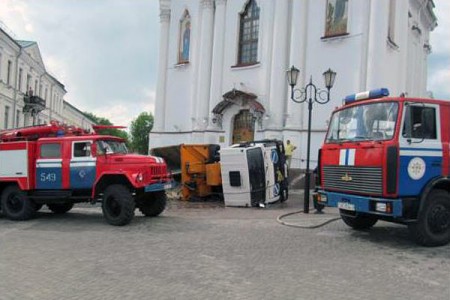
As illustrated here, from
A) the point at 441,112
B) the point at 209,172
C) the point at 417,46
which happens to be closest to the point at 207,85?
the point at 209,172

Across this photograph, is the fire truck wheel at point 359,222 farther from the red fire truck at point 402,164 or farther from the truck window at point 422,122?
the truck window at point 422,122

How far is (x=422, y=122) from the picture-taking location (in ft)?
32.4

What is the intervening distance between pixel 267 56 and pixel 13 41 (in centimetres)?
2772

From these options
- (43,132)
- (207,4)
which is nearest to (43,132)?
(43,132)

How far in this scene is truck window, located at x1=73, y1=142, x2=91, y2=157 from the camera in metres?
13.7

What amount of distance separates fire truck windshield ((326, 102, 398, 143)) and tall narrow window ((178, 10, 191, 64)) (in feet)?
79.5

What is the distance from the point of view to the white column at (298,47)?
2798cm

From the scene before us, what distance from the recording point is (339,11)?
27578mm

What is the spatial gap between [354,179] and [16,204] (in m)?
9.22

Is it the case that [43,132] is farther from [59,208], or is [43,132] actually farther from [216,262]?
[216,262]

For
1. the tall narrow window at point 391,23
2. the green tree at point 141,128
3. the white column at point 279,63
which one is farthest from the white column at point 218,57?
the green tree at point 141,128

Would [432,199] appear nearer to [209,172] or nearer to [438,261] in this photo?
[438,261]

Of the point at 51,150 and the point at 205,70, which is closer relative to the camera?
the point at 51,150

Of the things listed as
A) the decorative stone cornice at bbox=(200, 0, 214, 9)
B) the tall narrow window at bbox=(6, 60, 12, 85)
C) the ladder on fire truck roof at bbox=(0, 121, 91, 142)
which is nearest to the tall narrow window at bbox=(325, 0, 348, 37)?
the decorative stone cornice at bbox=(200, 0, 214, 9)
